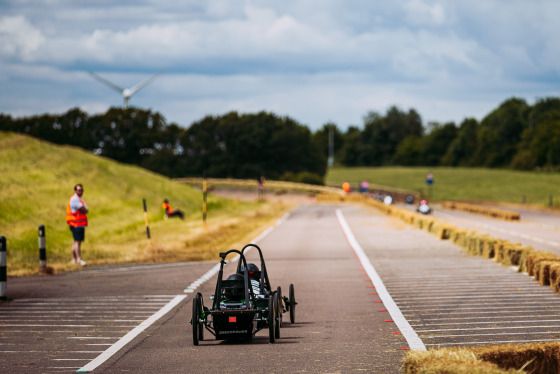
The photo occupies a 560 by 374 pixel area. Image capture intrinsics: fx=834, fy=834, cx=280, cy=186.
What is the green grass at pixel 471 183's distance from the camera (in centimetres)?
10425

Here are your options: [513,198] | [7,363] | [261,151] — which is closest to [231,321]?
[7,363]

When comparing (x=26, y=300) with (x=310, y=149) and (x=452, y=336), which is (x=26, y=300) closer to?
(x=452, y=336)

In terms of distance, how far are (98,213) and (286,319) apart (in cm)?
2730

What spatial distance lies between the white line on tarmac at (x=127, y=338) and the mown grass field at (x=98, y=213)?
23.7 feet

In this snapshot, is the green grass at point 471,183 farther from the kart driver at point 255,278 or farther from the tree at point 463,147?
the kart driver at point 255,278

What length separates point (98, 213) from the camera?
1470 inches

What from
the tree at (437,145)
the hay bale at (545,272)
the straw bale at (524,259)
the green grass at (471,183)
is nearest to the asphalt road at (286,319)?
the hay bale at (545,272)

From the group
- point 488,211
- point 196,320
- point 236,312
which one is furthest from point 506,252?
point 488,211

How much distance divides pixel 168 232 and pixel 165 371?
25617mm

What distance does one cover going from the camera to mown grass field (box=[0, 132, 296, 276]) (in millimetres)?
23844

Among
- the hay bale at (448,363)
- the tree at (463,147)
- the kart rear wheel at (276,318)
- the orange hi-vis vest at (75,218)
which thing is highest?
the tree at (463,147)

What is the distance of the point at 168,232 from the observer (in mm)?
33125

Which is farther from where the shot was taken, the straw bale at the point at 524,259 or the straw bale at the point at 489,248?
the straw bale at the point at 489,248

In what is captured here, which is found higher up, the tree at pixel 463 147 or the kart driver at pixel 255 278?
the tree at pixel 463 147
